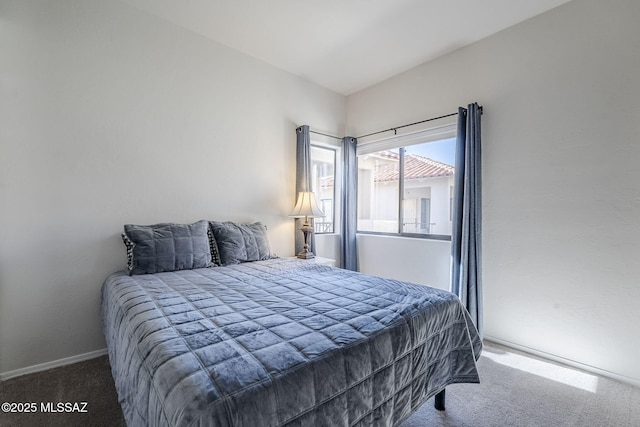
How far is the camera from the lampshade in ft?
10.4

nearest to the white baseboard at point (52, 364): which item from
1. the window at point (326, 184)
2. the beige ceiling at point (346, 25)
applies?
the window at point (326, 184)

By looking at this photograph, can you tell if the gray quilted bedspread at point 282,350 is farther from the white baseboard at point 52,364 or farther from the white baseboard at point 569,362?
the white baseboard at point 569,362

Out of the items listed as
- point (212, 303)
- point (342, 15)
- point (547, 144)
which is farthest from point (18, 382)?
point (547, 144)

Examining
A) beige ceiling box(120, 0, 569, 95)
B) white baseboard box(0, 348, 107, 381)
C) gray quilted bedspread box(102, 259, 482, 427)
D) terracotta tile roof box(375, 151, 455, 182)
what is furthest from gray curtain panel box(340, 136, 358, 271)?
white baseboard box(0, 348, 107, 381)

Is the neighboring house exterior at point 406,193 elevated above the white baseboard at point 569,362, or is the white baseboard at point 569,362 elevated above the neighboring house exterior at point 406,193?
the neighboring house exterior at point 406,193

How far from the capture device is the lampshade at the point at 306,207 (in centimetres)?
318

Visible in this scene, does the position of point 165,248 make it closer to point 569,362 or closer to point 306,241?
point 306,241

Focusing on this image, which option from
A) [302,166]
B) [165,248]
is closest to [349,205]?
[302,166]

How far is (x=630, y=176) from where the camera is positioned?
1.98 m

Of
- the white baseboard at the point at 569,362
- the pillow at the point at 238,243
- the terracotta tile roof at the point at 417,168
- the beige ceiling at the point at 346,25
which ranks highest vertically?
the beige ceiling at the point at 346,25

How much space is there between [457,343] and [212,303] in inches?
54.6

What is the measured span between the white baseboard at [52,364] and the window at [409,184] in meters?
Answer: 3.09

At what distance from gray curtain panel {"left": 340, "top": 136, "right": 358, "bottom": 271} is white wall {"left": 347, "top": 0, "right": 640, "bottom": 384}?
1.42m

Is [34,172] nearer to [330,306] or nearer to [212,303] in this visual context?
[212,303]
